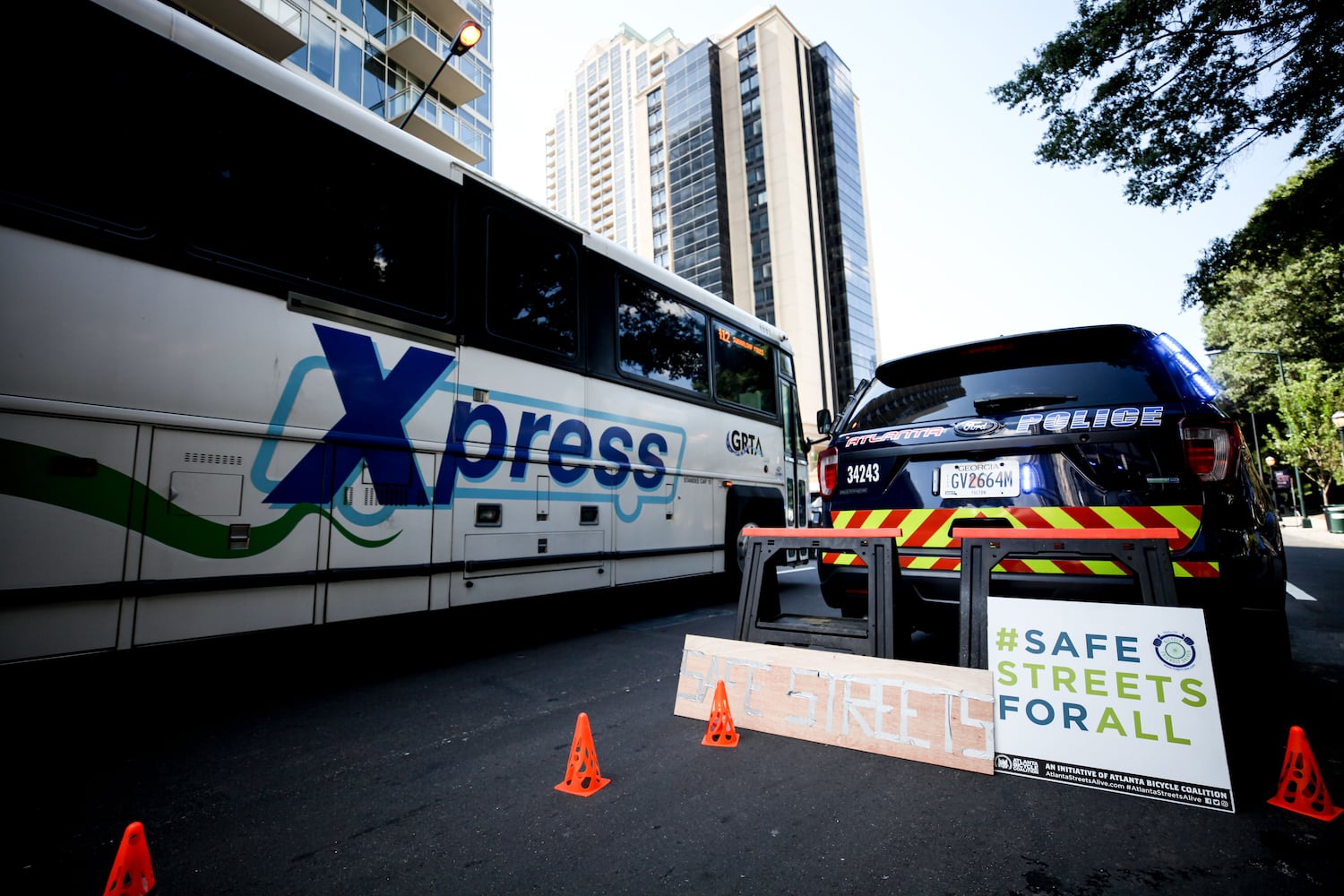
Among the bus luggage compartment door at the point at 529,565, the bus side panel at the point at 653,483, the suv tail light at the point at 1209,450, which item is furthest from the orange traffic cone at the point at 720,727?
the bus side panel at the point at 653,483

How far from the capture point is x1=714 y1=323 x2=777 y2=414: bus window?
7570 millimetres

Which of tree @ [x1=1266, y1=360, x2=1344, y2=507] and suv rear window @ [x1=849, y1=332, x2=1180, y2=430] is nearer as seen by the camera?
suv rear window @ [x1=849, y1=332, x2=1180, y2=430]

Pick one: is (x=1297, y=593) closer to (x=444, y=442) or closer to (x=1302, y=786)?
(x=1302, y=786)

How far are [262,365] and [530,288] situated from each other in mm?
2191

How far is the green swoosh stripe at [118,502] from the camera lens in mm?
2734

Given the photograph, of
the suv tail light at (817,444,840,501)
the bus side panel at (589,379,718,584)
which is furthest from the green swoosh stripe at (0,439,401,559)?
the suv tail light at (817,444,840,501)

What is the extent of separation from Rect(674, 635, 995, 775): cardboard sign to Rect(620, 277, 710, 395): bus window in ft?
11.4

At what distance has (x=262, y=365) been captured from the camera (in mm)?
3529

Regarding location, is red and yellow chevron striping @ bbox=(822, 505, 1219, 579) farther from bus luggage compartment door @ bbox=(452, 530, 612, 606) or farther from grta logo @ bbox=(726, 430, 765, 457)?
grta logo @ bbox=(726, 430, 765, 457)

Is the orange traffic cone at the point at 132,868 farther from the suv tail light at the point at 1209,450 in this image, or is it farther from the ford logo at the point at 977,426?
the suv tail light at the point at 1209,450

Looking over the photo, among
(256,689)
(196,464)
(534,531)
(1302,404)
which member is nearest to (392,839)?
(196,464)

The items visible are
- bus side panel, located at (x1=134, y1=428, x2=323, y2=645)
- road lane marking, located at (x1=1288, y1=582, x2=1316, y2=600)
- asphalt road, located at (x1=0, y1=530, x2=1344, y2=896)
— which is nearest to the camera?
asphalt road, located at (x1=0, y1=530, x2=1344, y2=896)

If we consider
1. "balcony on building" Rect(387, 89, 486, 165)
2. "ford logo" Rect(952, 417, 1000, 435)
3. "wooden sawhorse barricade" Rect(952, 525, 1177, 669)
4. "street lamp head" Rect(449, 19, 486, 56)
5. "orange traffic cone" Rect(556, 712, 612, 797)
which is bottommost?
"orange traffic cone" Rect(556, 712, 612, 797)

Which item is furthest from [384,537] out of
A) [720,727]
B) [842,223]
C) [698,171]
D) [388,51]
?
[842,223]
